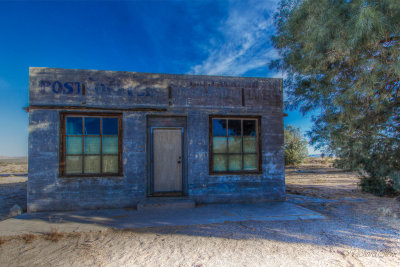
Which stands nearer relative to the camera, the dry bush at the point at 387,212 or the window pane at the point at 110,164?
the dry bush at the point at 387,212

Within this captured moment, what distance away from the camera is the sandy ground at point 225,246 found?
3135mm

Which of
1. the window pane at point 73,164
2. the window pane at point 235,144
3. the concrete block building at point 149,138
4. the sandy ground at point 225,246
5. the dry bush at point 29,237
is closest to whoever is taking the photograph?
the sandy ground at point 225,246

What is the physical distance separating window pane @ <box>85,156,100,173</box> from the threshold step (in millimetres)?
1508

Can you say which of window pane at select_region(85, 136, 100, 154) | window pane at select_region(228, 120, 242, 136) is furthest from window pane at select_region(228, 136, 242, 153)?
window pane at select_region(85, 136, 100, 154)

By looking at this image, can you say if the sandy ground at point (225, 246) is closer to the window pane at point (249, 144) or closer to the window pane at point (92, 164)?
the window pane at point (92, 164)

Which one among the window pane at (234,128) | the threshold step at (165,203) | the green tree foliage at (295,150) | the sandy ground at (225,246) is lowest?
the sandy ground at (225,246)

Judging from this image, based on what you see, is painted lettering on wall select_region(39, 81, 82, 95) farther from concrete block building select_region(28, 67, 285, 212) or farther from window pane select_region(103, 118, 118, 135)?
window pane select_region(103, 118, 118, 135)

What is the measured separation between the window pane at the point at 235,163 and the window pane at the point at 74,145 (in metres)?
4.14

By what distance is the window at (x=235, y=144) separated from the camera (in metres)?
6.55

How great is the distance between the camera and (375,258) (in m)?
3.20

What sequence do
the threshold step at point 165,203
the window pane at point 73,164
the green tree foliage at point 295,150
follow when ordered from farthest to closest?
the green tree foliage at point 295,150
the window pane at point 73,164
the threshold step at point 165,203

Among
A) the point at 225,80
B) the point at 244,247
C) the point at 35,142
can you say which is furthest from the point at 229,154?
the point at 35,142

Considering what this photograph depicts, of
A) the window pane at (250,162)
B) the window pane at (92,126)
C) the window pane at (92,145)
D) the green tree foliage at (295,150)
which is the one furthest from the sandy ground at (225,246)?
the green tree foliage at (295,150)

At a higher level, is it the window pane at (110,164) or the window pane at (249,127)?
the window pane at (249,127)
